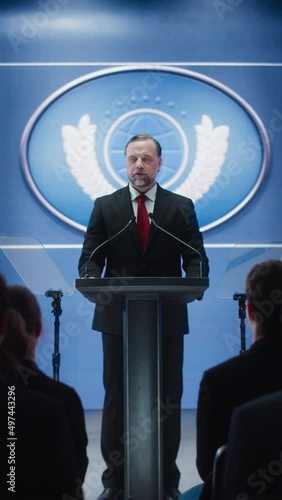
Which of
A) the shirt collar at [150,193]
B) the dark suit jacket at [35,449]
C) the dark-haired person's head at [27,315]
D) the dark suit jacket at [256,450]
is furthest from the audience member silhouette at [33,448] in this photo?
the shirt collar at [150,193]

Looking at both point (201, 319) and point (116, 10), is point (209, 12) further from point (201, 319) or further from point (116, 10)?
point (201, 319)

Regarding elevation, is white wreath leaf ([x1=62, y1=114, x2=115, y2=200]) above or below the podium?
above

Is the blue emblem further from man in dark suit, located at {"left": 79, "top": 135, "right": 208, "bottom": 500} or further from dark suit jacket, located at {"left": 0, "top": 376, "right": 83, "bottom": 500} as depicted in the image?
dark suit jacket, located at {"left": 0, "top": 376, "right": 83, "bottom": 500}

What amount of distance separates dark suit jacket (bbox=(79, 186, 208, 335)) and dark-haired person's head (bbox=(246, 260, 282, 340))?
32.5 inches

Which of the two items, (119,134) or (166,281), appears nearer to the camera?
(166,281)

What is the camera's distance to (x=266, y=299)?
1682 millimetres

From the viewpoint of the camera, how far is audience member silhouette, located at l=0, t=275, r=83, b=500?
4.84 feet

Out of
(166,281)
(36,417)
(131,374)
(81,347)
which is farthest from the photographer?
(81,347)

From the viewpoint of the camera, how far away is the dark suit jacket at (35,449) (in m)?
1.48

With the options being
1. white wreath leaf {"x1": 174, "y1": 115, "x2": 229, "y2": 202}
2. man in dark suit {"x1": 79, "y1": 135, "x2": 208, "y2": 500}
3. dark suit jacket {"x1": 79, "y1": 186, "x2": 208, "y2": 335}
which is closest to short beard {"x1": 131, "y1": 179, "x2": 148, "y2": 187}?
man in dark suit {"x1": 79, "y1": 135, "x2": 208, "y2": 500}

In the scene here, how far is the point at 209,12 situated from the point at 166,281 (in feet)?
10.9

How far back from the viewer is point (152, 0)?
4.80 m

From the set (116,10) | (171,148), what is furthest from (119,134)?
(116,10)

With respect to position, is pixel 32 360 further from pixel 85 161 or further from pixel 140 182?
pixel 85 161
